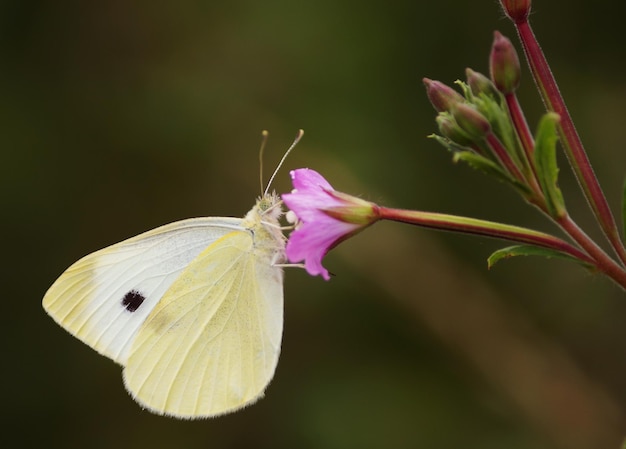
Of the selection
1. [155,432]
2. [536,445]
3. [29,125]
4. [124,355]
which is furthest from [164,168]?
[536,445]

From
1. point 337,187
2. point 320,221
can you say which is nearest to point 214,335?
point 320,221

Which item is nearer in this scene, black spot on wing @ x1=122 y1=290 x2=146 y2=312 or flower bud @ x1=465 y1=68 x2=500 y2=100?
flower bud @ x1=465 y1=68 x2=500 y2=100

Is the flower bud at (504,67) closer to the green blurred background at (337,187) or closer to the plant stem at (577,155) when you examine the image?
the plant stem at (577,155)

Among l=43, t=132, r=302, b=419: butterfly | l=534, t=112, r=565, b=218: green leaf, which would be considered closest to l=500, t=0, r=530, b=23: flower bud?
l=534, t=112, r=565, b=218: green leaf

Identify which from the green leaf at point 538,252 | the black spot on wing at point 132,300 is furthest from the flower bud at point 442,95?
the black spot on wing at point 132,300

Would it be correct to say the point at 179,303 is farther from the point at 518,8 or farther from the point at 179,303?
the point at 518,8

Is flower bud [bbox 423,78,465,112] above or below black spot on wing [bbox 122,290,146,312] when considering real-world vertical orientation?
above

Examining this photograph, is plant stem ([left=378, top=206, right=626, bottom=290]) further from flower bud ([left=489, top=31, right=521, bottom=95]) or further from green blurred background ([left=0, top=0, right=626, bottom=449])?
green blurred background ([left=0, top=0, right=626, bottom=449])

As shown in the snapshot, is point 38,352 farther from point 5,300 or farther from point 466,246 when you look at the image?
point 466,246
